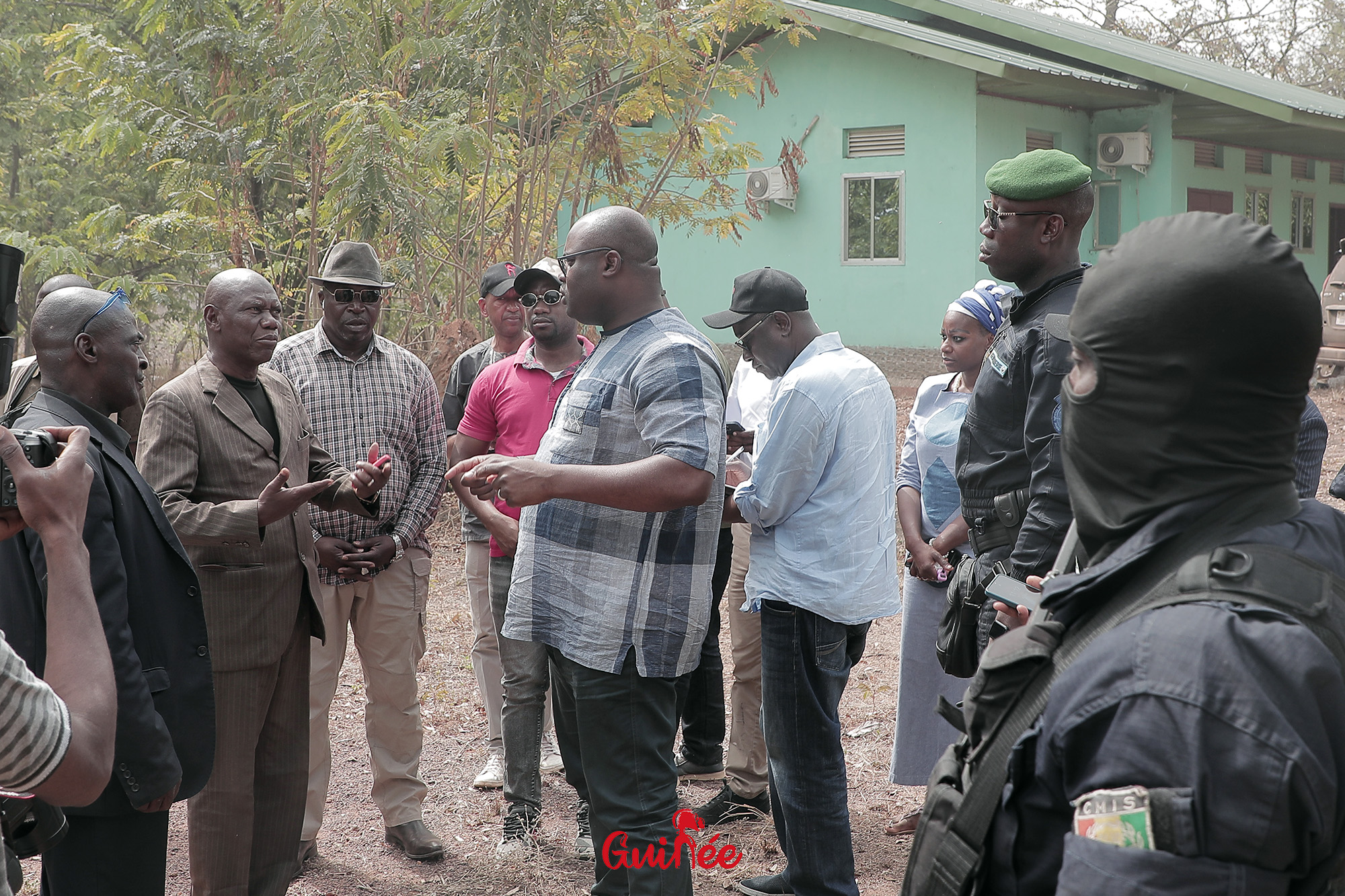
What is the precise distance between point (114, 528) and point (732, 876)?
8.67 ft

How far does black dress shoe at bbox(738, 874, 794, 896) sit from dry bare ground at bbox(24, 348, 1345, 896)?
12cm

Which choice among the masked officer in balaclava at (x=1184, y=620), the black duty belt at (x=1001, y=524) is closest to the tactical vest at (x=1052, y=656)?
the masked officer in balaclava at (x=1184, y=620)

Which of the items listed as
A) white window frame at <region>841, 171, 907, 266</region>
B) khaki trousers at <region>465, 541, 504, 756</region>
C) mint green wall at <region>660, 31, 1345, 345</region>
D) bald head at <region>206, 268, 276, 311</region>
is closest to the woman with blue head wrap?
khaki trousers at <region>465, 541, 504, 756</region>

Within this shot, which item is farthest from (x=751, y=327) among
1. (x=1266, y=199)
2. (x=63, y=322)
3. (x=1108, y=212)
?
(x=1266, y=199)

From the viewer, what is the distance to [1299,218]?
18078mm

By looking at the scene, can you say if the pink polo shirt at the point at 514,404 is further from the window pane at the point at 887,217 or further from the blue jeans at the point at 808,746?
the window pane at the point at 887,217

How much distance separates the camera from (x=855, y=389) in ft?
12.6

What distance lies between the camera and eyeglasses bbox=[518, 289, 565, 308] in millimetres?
4922

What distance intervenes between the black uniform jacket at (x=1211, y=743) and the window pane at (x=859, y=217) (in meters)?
14.2

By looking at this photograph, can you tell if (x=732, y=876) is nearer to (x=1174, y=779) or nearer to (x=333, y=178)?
(x=1174, y=779)

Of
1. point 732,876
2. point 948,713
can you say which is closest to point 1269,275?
point 948,713

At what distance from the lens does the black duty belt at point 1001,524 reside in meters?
2.97

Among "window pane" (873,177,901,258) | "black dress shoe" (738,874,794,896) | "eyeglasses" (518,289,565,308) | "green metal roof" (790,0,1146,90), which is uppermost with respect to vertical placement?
"green metal roof" (790,0,1146,90)

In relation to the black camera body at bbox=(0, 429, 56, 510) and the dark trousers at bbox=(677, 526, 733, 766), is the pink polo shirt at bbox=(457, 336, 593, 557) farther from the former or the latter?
the black camera body at bbox=(0, 429, 56, 510)
